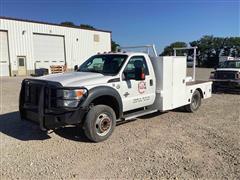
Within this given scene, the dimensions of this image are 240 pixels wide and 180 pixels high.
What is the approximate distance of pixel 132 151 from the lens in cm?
491

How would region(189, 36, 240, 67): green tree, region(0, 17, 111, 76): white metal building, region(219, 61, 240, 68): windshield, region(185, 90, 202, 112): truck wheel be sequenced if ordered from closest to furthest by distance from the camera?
region(185, 90, 202, 112): truck wheel < region(219, 61, 240, 68): windshield < region(0, 17, 111, 76): white metal building < region(189, 36, 240, 67): green tree

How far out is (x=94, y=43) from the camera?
1469 inches

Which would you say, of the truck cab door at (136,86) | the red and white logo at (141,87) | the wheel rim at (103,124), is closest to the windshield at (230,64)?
the truck cab door at (136,86)

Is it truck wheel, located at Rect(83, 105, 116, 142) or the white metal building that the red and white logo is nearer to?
truck wheel, located at Rect(83, 105, 116, 142)

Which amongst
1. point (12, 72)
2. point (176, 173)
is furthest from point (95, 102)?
point (12, 72)

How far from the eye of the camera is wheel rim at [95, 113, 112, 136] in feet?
17.8

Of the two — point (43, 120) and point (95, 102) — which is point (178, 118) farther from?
point (43, 120)

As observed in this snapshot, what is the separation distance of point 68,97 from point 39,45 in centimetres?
2710

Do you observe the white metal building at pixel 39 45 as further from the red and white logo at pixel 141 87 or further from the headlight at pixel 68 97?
the headlight at pixel 68 97

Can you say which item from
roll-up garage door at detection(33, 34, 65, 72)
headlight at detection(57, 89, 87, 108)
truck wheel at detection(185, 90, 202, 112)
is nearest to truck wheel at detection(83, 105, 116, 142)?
headlight at detection(57, 89, 87, 108)

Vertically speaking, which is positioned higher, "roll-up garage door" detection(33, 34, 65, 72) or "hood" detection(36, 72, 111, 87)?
"roll-up garage door" detection(33, 34, 65, 72)

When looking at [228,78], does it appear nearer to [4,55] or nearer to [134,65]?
[134,65]

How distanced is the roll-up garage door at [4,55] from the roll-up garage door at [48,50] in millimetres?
3502

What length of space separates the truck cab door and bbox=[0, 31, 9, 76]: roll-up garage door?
2392 cm
